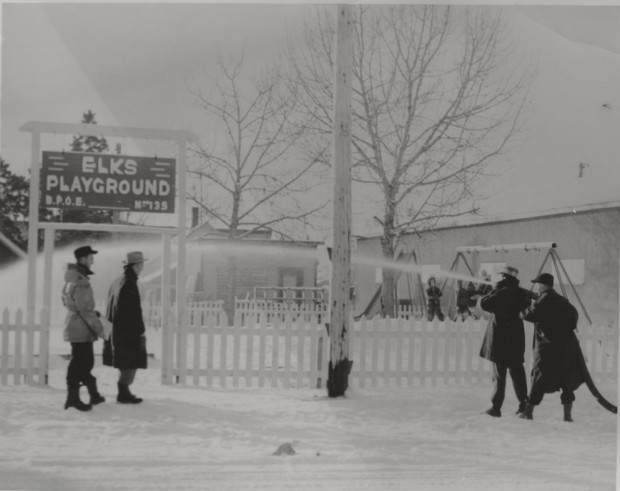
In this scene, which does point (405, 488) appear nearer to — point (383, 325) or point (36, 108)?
point (383, 325)

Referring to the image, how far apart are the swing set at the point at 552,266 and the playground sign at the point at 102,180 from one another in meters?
2.19

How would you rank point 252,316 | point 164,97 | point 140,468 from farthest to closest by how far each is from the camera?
point 252,316 < point 164,97 < point 140,468

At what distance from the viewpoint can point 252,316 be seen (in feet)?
15.1

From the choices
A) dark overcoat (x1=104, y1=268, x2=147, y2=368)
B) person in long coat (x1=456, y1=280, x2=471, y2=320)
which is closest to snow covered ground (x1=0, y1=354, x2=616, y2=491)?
dark overcoat (x1=104, y1=268, x2=147, y2=368)

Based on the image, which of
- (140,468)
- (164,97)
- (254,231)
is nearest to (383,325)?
(254,231)

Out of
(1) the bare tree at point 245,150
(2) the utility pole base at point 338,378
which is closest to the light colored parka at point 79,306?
(1) the bare tree at point 245,150

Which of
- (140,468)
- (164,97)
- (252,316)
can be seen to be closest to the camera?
(140,468)

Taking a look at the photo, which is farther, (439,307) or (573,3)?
(439,307)

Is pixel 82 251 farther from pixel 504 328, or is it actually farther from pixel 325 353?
pixel 504 328

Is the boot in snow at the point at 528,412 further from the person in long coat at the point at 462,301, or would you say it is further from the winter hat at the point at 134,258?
the winter hat at the point at 134,258

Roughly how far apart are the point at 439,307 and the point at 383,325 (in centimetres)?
47

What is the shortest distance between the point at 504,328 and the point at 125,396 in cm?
285

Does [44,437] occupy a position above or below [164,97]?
below

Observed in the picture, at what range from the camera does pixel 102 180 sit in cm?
425
